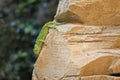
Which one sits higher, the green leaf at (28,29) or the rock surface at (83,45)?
the rock surface at (83,45)

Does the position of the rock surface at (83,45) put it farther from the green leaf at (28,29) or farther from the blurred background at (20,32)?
the green leaf at (28,29)

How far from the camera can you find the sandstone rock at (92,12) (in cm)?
195

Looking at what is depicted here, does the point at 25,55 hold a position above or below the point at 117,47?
below

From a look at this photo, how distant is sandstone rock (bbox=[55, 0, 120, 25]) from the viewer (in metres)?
1.95

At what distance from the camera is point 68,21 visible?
2.02m

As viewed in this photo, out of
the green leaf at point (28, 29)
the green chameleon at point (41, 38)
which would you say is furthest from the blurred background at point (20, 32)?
the green chameleon at point (41, 38)

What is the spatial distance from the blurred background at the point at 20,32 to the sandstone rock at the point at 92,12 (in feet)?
7.70


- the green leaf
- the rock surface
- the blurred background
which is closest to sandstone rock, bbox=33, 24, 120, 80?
the rock surface

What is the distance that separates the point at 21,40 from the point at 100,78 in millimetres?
3124

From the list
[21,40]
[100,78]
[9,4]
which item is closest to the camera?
[100,78]

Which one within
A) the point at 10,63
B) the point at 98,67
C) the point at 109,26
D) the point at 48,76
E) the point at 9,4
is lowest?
the point at 10,63

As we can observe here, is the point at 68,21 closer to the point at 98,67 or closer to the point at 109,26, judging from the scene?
the point at 109,26

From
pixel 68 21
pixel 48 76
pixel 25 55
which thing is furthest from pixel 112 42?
pixel 25 55

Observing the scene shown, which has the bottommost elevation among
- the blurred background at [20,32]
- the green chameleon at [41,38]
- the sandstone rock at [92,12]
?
the blurred background at [20,32]
